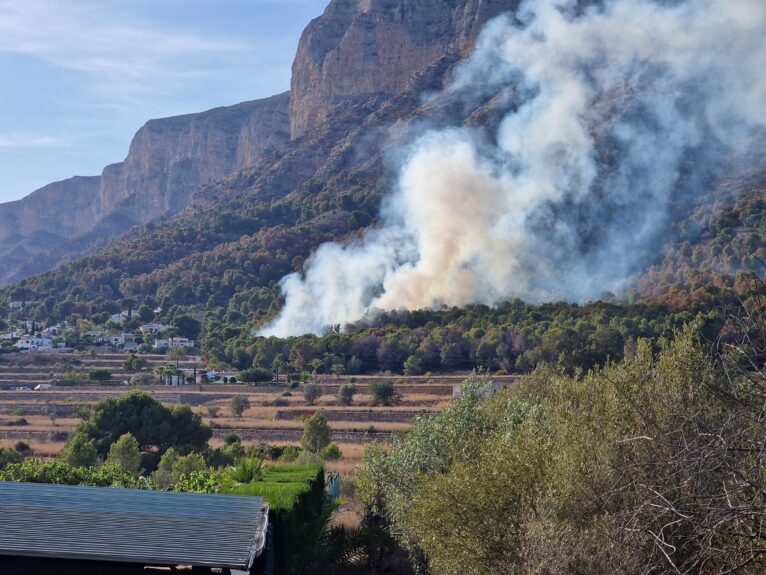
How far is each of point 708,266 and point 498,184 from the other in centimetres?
2530

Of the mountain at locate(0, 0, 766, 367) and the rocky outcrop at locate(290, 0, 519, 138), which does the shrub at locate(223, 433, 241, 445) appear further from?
the rocky outcrop at locate(290, 0, 519, 138)

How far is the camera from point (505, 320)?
68.1m

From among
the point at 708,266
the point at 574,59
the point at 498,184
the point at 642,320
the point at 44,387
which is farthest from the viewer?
the point at 574,59

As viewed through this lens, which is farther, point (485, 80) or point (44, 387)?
point (485, 80)

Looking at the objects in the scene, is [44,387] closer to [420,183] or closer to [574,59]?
[420,183]

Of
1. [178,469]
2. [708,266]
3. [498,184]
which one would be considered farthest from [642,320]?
[498,184]

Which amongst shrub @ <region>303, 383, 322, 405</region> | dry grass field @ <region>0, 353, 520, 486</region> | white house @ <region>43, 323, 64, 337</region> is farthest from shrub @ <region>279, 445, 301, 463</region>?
white house @ <region>43, 323, 64, 337</region>

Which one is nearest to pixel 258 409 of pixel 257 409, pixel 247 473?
pixel 257 409

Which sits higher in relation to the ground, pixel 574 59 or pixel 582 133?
pixel 574 59

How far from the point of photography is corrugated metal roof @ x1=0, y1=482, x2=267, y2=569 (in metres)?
11.4

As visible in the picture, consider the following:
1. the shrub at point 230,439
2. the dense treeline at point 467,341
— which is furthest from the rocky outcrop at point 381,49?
the shrub at point 230,439

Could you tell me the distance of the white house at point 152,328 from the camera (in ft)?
310

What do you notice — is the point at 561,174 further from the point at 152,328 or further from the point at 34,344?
the point at 34,344

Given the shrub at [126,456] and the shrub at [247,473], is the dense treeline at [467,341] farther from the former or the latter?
the shrub at [247,473]
